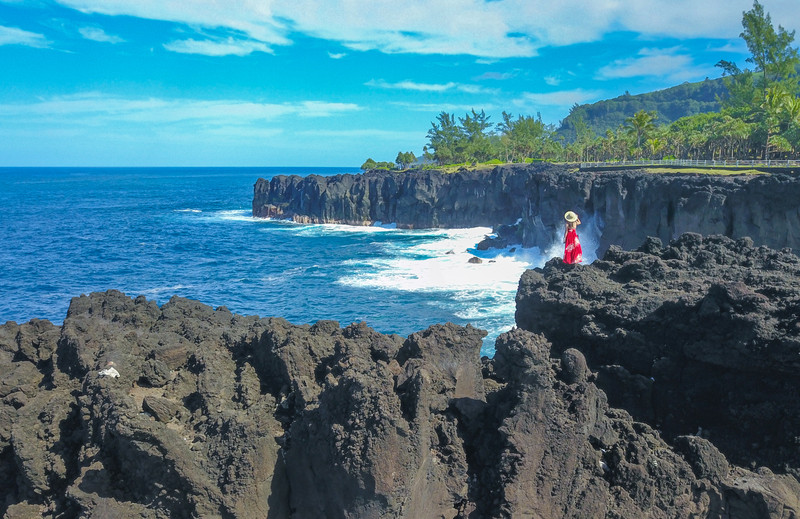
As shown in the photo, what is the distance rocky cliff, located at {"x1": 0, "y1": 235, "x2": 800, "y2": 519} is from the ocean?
54.4ft

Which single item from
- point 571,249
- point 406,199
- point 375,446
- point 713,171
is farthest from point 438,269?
point 375,446

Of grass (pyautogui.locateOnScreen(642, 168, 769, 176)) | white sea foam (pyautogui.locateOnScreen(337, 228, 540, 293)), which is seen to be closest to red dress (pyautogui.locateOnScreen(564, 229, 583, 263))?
white sea foam (pyautogui.locateOnScreen(337, 228, 540, 293))

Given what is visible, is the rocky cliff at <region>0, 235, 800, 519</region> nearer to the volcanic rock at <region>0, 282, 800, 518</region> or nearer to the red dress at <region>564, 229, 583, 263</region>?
the volcanic rock at <region>0, 282, 800, 518</region>

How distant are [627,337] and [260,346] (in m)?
7.54

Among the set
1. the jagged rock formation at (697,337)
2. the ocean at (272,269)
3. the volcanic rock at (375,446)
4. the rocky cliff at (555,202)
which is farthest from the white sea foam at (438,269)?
the volcanic rock at (375,446)

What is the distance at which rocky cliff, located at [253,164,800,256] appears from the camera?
117 feet

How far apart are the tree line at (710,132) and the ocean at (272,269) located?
32.4 meters

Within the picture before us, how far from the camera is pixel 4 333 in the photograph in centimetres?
1498

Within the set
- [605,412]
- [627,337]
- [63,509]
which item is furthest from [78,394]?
[627,337]

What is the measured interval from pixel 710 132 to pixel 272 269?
62.3 m

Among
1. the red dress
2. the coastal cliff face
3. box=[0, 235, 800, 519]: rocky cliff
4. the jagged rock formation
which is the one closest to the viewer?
box=[0, 235, 800, 519]: rocky cliff

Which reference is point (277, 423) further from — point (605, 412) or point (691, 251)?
point (691, 251)

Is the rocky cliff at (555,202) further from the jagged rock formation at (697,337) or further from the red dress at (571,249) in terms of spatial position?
the red dress at (571,249)

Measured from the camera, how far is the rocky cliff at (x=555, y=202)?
3559 centimetres
